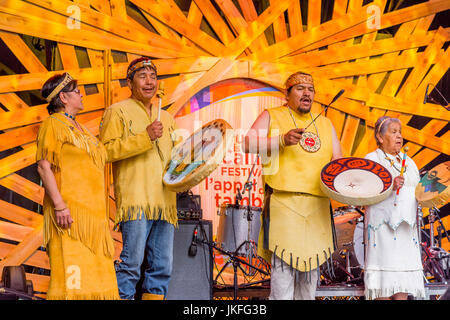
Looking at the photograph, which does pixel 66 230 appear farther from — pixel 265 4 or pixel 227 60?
pixel 265 4

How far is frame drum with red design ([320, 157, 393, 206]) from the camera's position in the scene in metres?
3.51

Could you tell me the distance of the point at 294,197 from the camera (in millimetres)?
3643

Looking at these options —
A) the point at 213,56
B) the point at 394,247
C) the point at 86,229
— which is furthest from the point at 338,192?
the point at 213,56

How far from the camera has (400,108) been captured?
5.98 metres

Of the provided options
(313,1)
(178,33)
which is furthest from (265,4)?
(178,33)

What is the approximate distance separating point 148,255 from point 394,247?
1580mm

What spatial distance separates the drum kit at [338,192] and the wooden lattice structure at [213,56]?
0.96 m

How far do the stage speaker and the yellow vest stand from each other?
923 millimetres

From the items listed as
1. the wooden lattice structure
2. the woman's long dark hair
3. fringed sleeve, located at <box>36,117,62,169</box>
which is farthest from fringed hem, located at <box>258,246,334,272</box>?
the wooden lattice structure

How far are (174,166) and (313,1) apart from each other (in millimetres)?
2960

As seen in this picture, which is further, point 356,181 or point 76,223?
point 356,181

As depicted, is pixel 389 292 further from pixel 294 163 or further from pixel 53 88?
pixel 53 88

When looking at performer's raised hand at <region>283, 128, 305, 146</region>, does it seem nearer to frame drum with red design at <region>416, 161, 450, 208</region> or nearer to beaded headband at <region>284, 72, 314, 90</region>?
beaded headband at <region>284, 72, 314, 90</region>
